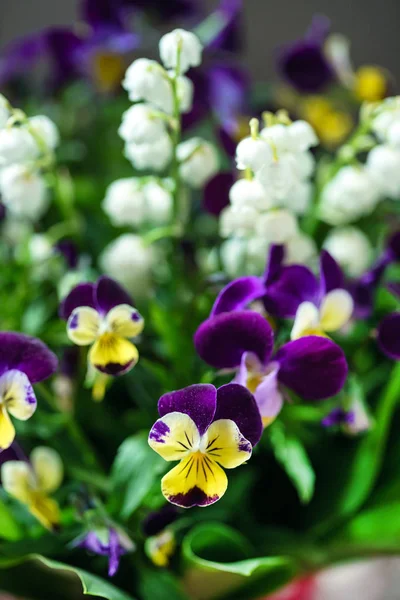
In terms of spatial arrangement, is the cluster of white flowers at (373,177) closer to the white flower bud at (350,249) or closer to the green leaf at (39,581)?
the white flower bud at (350,249)

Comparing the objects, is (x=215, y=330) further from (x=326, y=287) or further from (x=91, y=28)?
(x=91, y=28)

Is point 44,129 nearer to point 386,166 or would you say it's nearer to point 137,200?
point 137,200

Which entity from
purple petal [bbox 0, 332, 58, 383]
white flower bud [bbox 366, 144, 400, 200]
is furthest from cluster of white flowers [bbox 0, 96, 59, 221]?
white flower bud [bbox 366, 144, 400, 200]

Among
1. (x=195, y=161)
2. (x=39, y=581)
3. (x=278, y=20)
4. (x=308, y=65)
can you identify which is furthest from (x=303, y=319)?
(x=278, y=20)

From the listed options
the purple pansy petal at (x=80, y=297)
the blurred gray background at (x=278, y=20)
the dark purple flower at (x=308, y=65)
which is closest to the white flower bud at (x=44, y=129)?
the purple pansy petal at (x=80, y=297)


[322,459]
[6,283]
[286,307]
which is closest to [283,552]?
[322,459]

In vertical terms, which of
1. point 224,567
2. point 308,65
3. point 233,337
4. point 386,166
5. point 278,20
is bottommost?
point 224,567
